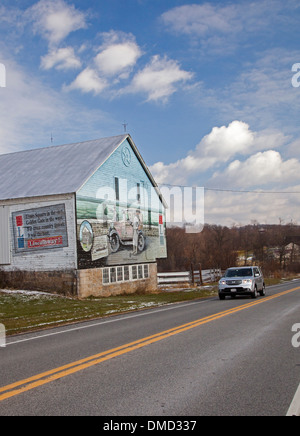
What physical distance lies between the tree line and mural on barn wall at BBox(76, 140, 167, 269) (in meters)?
33.9

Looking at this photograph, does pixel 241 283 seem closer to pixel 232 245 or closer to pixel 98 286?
pixel 98 286

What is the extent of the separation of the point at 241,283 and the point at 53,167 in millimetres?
14887

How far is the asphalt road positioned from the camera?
5258mm

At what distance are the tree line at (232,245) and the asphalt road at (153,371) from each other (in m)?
57.4

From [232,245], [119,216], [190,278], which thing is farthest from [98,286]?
[232,245]

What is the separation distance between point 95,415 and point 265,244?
9507 centimetres

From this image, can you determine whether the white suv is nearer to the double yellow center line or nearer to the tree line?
the double yellow center line

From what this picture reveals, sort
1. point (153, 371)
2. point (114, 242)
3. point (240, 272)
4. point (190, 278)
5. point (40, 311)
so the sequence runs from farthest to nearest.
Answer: point (190, 278) < point (114, 242) < point (240, 272) < point (40, 311) < point (153, 371)

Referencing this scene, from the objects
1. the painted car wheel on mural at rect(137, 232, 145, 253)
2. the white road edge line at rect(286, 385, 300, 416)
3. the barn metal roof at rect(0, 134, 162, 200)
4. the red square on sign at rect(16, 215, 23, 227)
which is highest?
the barn metal roof at rect(0, 134, 162, 200)

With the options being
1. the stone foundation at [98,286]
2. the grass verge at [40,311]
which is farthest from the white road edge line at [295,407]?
the stone foundation at [98,286]

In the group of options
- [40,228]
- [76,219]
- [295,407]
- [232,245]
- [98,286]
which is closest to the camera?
[295,407]

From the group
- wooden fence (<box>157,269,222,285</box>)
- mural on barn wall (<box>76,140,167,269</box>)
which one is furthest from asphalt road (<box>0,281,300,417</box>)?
wooden fence (<box>157,269,222,285</box>)

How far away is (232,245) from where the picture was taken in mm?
85688
